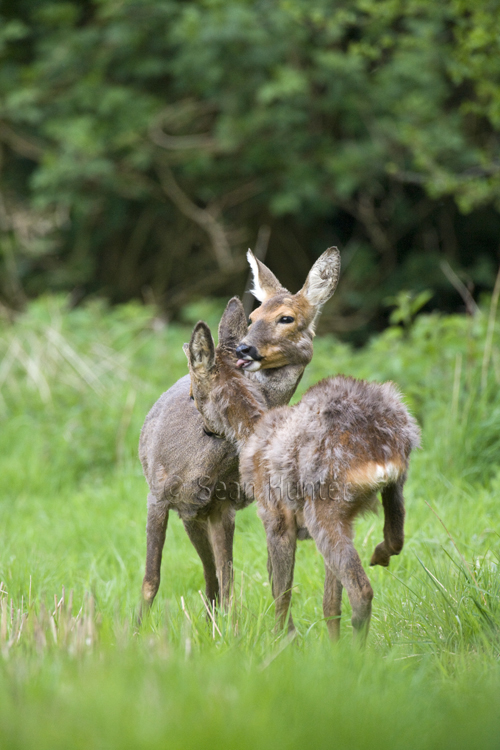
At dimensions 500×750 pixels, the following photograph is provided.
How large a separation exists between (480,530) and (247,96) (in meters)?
9.00

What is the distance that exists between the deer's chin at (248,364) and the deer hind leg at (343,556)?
2.72 feet

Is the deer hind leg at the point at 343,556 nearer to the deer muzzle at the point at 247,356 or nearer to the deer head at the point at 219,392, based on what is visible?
the deer head at the point at 219,392

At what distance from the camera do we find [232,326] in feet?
12.8

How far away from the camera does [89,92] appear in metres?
12.1

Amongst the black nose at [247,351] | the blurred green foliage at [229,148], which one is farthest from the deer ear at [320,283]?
the blurred green foliage at [229,148]

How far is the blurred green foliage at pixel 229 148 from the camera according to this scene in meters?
11.6

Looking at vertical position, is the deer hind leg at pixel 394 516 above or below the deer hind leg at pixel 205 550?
above

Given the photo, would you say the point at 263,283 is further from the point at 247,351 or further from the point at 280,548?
the point at 280,548

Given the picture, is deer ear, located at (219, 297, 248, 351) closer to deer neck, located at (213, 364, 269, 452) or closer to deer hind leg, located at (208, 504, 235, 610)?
deer neck, located at (213, 364, 269, 452)

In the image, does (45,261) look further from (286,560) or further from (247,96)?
(286,560)

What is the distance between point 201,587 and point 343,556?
1900 mm

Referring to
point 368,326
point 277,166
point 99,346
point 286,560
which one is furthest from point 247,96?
point 286,560

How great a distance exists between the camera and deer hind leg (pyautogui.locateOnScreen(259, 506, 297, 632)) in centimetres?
321

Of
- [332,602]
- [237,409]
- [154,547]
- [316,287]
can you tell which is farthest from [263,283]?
[332,602]
